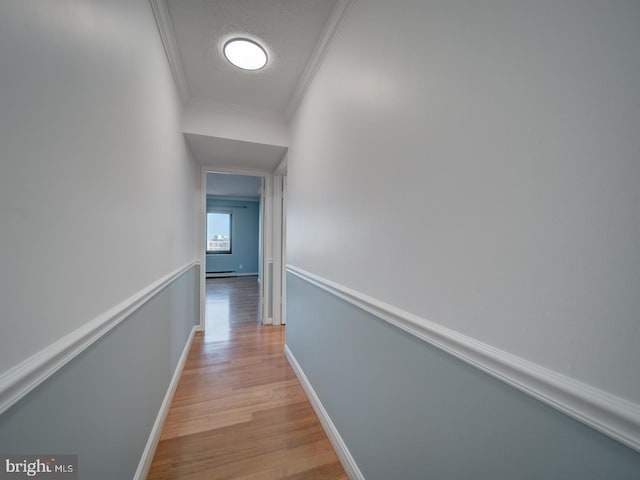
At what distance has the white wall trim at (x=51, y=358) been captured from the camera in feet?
1.44

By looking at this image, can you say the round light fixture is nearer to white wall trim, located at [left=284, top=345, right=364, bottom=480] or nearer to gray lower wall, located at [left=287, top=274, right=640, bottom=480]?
gray lower wall, located at [left=287, top=274, right=640, bottom=480]

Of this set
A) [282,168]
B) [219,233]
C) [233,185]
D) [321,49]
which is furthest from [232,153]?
[219,233]

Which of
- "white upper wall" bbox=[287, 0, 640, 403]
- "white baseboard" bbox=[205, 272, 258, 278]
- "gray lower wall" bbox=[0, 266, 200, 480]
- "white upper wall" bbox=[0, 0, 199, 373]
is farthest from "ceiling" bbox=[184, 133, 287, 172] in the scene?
"white baseboard" bbox=[205, 272, 258, 278]

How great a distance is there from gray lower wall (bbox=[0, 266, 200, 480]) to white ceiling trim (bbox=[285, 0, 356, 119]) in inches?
70.1

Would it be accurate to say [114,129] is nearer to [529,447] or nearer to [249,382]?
[529,447]

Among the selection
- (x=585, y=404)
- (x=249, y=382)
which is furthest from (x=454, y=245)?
(x=249, y=382)

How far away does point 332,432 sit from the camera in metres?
1.38

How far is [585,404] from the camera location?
15.9 inches

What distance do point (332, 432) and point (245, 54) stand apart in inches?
96.0

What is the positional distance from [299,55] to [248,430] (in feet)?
8.04
